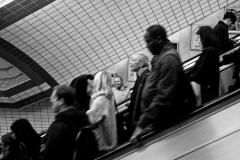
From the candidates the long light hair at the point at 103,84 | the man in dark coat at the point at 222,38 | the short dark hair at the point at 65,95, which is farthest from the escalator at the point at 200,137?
the man in dark coat at the point at 222,38

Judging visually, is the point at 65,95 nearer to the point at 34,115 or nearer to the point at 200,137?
the point at 200,137

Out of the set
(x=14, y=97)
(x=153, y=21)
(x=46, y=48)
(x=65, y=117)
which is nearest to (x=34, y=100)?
(x=14, y=97)

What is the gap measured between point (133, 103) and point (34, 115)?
643cm

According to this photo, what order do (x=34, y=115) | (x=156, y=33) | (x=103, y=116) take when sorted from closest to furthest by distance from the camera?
(x=156, y=33) < (x=103, y=116) < (x=34, y=115)

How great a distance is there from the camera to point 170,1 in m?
8.34

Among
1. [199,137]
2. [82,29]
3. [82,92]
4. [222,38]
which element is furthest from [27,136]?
[82,29]

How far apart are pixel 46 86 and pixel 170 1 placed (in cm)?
327

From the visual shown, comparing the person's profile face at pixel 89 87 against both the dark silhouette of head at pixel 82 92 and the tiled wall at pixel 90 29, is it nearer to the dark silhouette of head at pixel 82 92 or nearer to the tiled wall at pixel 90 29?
the dark silhouette of head at pixel 82 92

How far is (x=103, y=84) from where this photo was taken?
12.5 ft

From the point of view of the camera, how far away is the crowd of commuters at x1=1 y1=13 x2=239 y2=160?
2961 mm

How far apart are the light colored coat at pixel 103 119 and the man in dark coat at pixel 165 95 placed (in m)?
0.54

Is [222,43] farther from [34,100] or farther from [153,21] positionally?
[34,100]

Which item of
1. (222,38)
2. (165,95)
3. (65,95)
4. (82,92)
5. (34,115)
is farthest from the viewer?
(34,115)

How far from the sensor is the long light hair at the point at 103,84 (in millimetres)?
3763
